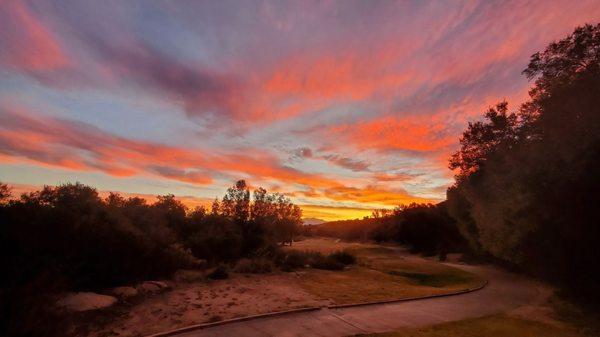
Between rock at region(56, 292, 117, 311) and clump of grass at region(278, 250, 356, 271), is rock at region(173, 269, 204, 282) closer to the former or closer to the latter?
rock at region(56, 292, 117, 311)

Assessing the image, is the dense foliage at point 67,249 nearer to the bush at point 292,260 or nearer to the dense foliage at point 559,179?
the bush at point 292,260

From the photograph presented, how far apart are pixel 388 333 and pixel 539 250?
7.51 m

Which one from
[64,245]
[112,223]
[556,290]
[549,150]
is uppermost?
[549,150]

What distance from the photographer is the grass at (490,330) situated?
11547 millimetres

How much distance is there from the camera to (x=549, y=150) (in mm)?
13523

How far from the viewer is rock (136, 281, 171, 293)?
1554cm

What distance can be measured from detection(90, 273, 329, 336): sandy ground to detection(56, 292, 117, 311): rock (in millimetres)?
987

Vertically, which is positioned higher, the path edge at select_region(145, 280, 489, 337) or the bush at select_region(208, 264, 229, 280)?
the bush at select_region(208, 264, 229, 280)

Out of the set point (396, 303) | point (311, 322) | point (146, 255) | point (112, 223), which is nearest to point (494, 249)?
point (396, 303)

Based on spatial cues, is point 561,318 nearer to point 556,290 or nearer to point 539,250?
point 556,290

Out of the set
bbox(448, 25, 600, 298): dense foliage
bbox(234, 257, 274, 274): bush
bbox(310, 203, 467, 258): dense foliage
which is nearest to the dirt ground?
bbox(234, 257, 274, 274): bush

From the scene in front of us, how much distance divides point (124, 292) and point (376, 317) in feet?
33.2

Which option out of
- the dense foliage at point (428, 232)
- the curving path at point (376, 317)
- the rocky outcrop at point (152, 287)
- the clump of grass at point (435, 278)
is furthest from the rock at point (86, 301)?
the dense foliage at point (428, 232)

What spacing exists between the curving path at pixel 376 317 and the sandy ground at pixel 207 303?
1.12 m
